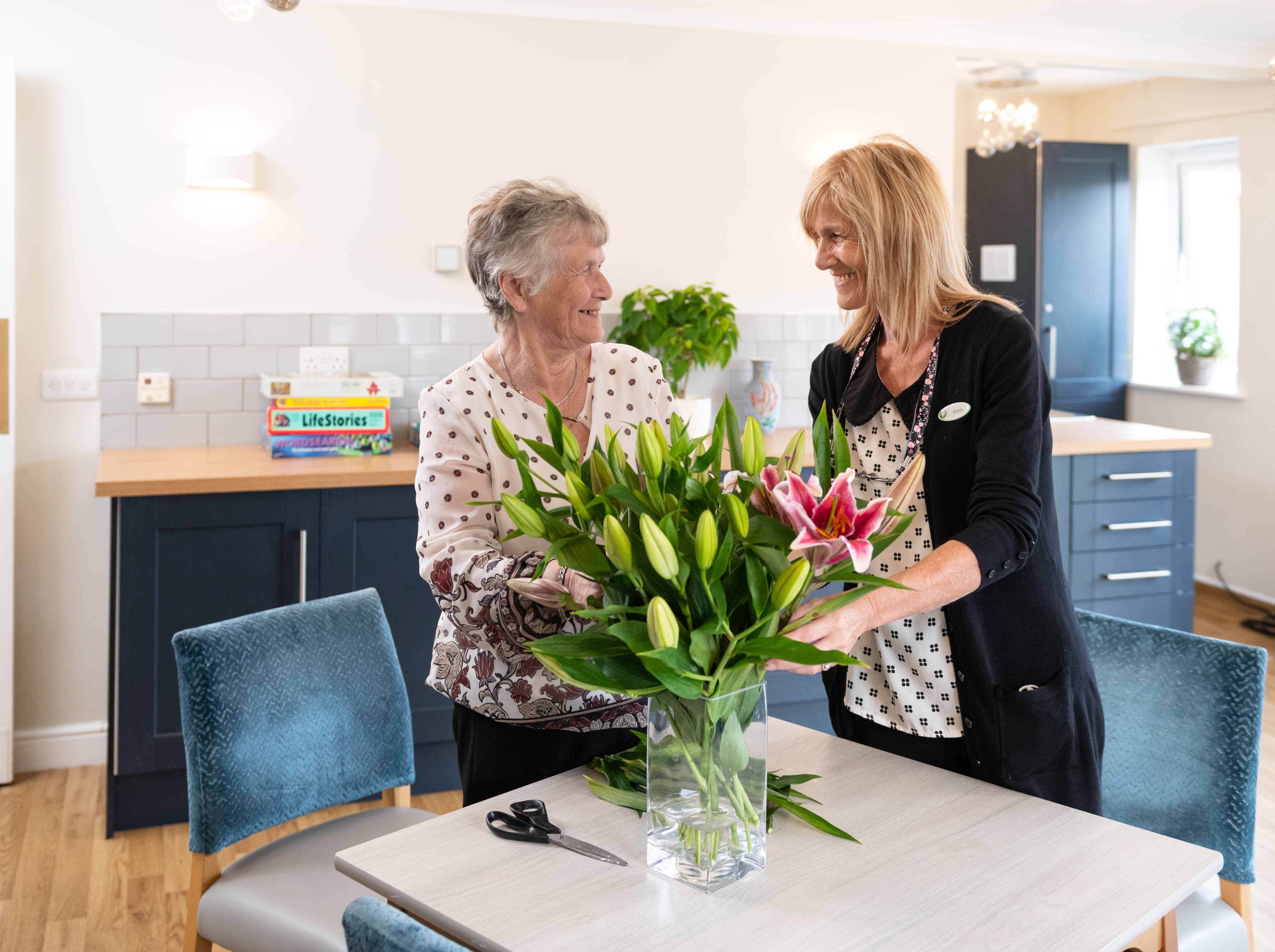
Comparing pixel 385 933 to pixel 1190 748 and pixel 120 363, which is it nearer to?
pixel 1190 748

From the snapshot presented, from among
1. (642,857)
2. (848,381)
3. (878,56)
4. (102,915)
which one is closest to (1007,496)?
(848,381)

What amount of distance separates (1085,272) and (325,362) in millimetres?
4383

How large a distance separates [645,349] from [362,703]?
6.81ft

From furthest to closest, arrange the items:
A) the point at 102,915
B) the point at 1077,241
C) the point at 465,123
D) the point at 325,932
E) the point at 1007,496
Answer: the point at 1077,241 → the point at 465,123 → the point at 102,915 → the point at 325,932 → the point at 1007,496

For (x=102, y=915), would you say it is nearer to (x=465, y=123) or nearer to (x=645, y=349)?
(x=645, y=349)

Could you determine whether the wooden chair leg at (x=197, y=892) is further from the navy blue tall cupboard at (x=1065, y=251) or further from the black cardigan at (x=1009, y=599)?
the navy blue tall cupboard at (x=1065, y=251)

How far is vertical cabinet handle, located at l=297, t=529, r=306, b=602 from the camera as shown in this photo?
3.15 meters

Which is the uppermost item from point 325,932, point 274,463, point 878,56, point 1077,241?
point 878,56

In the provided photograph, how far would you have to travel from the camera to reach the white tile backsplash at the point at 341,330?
146 inches

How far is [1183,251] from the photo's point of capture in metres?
6.41

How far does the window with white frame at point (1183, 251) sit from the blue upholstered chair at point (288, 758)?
17.0ft

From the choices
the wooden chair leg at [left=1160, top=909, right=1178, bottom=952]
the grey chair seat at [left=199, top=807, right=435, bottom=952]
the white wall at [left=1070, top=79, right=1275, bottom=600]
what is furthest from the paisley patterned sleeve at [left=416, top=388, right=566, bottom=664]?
the white wall at [left=1070, top=79, right=1275, bottom=600]

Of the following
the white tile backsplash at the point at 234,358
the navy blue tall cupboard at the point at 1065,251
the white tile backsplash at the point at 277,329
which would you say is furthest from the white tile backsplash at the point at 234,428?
the navy blue tall cupboard at the point at 1065,251

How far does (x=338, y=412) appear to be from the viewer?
3.46 m
